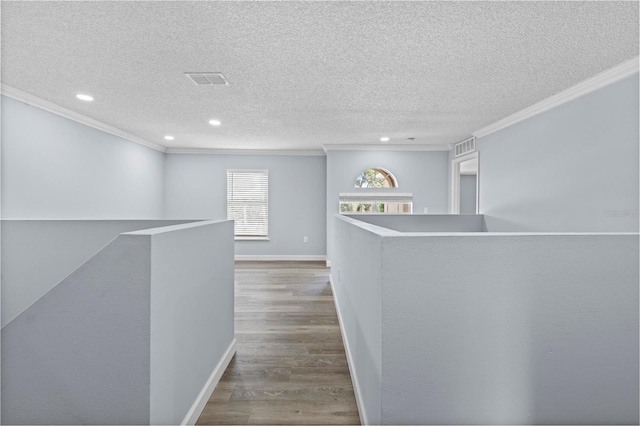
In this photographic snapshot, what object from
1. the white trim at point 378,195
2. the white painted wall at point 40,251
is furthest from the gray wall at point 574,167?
the white painted wall at point 40,251

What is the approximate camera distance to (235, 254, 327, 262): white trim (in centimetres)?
687

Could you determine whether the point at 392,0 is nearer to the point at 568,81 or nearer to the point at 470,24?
the point at 470,24

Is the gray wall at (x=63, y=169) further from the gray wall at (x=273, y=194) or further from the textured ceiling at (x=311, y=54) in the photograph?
the gray wall at (x=273, y=194)

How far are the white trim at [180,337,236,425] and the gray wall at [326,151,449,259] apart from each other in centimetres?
399

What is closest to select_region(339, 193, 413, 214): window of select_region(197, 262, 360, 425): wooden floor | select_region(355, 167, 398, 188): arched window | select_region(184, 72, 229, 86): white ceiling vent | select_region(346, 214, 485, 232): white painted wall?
select_region(355, 167, 398, 188): arched window

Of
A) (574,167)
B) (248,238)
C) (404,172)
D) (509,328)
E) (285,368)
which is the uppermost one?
(404,172)

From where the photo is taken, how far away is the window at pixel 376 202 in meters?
6.34

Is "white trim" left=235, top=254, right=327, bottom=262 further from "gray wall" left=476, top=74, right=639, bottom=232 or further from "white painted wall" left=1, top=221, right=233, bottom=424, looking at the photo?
"white painted wall" left=1, top=221, right=233, bottom=424

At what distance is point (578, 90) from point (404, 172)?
3.41 meters

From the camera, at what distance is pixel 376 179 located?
21.1 ft

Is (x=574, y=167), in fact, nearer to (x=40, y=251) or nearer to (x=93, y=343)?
(x=93, y=343)

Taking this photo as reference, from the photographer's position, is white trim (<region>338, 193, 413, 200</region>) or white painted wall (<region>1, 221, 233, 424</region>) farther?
white trim (<region>338, 193, 413, 200</region>)

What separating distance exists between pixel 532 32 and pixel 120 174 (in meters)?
5.64

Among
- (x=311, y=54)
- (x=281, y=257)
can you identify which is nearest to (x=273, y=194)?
(x=281, y=257)
